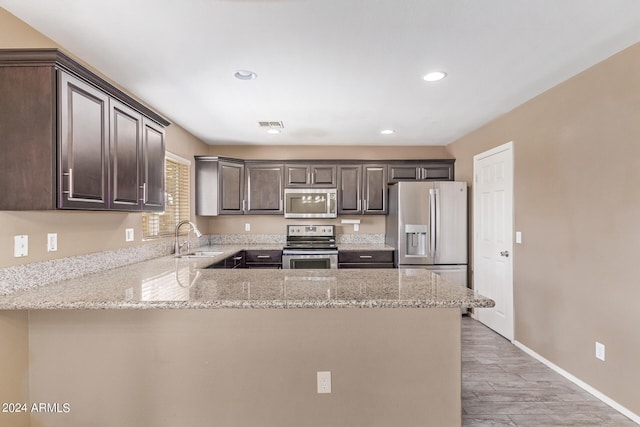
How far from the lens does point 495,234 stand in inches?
146

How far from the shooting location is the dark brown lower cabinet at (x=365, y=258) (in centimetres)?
445

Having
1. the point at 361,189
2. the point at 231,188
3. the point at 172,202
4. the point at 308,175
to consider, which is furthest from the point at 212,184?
the point at 361,189

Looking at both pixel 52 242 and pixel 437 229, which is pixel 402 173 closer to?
pixel 437 229

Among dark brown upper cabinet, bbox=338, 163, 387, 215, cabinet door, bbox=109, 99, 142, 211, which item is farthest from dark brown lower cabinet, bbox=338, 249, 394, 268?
cabinet door, bbox=109, 99, 142, 211

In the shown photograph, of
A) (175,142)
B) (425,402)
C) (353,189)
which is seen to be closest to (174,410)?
(425,402)

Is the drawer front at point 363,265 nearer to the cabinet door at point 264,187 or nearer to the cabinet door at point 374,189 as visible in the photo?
the cabinet door at point 374,189

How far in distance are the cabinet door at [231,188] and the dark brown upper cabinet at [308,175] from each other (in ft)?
Result: 2.29

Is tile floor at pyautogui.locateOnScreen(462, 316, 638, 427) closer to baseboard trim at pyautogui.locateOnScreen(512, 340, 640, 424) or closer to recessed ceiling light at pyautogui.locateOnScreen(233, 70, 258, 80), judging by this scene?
baseboard trim at pyautogui.locateOnScreen(512, 340, 640, 424)

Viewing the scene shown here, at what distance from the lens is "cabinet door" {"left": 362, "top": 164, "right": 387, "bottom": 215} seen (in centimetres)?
481

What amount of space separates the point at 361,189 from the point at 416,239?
1.12 metres

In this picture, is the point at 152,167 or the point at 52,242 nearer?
the point at 52,242

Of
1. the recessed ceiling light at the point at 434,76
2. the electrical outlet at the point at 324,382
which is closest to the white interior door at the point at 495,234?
the recessed ceiling light at the point at 434,76

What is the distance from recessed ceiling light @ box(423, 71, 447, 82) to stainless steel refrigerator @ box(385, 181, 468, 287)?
1867 mm

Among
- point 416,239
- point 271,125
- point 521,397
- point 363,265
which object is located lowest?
point 521,397
